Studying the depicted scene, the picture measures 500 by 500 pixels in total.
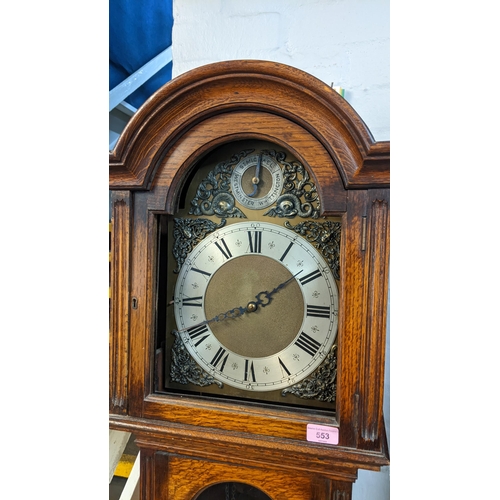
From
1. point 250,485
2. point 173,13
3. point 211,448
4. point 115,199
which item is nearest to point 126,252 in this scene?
point 115,199

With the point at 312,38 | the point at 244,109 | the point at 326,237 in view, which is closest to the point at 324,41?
the point at 312,38

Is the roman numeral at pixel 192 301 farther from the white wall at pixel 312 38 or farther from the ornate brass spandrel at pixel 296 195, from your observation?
the white wall at pixel 312 38

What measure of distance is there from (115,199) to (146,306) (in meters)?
0.21

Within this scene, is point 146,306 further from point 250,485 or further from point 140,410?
point 250,485

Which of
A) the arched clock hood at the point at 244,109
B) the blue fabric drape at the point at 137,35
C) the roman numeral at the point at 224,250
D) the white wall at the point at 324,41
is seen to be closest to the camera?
the arched clock hood at the point at 244,109

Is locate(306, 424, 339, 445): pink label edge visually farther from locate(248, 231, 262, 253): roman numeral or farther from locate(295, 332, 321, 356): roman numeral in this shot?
locate(248, 231, 262, 253): roman numeral

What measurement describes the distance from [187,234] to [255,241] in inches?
5.4

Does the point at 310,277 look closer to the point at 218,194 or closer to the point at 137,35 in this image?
the point at 218,194

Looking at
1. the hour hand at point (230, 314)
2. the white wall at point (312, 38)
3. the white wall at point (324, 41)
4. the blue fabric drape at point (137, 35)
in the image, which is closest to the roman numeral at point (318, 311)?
the hour hand at point (230, 314)

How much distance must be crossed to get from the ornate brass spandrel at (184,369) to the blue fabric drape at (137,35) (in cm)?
91

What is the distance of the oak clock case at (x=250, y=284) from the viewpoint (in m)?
0.65

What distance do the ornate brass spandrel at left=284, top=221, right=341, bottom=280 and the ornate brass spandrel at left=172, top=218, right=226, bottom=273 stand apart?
0.55 ft

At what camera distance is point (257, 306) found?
665 mm

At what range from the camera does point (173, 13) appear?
1.14 meters
